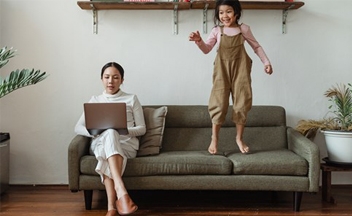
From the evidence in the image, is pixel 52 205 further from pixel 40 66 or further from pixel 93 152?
pixel 40 66

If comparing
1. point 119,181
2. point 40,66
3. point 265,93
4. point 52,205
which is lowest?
point 52,205

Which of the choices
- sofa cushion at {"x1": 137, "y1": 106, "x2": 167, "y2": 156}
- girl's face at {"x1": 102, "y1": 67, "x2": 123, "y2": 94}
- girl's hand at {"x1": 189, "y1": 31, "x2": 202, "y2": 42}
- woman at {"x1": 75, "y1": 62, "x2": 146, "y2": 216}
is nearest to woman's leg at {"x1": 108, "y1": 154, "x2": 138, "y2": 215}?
woman at {"x1": 75, "y1": 62, "x2": 146, "y2": 216}

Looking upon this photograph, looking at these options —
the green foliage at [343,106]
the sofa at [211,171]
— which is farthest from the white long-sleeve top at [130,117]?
the green foliage at [343,106]

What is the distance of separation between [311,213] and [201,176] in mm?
821

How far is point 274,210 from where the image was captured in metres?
2.88

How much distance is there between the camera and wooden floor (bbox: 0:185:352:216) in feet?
9.27

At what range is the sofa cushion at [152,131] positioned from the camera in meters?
3.00

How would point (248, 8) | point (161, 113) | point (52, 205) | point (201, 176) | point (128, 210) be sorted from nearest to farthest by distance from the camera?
point (128, 210) < point (201, 176) < point (52, 205) < point (161, 113) < point (248, 8)

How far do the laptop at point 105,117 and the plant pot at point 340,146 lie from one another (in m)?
1.61

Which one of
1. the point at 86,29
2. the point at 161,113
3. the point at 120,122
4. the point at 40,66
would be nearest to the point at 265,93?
the point at 161,113

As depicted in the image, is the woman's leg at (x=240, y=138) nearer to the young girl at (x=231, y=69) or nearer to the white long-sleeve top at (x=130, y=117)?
the young girl at (x=231, y=69)

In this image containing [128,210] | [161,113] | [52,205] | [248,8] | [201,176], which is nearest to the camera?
[128,210]

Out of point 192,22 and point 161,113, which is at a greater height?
point 192,22

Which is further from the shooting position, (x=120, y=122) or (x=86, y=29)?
(x=86, y=29)
